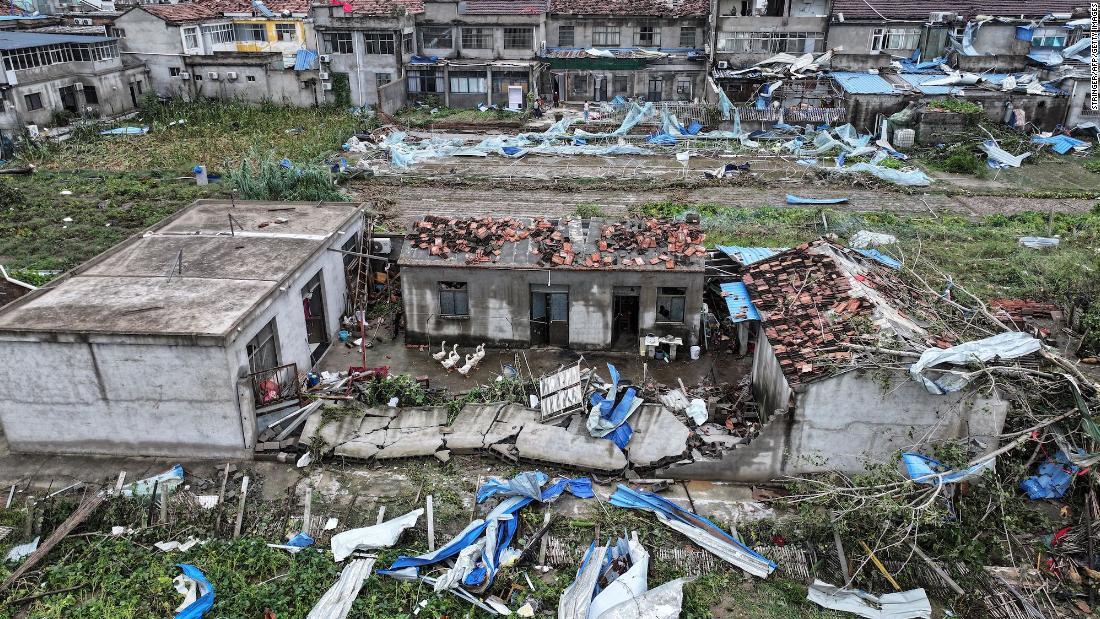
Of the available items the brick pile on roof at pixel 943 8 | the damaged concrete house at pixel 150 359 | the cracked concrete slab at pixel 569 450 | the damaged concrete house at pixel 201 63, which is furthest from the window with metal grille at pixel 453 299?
the brick pile on roof at pixel 943 8

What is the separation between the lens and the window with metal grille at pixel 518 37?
45062 mm

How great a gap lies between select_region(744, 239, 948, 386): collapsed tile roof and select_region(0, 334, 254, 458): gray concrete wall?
1062 centimetres

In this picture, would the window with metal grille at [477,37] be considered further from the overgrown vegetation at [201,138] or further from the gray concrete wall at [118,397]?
the gray concrete wall at [118,397]

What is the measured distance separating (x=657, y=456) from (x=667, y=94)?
35.1m

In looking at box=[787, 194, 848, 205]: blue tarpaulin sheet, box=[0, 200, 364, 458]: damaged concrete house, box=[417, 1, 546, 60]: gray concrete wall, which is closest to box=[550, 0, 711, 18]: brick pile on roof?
box=[417, 1, 546, 60]: gray concrete wall

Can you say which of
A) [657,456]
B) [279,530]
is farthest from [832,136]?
[279,530]

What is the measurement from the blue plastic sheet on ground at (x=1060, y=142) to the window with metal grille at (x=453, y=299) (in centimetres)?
3209

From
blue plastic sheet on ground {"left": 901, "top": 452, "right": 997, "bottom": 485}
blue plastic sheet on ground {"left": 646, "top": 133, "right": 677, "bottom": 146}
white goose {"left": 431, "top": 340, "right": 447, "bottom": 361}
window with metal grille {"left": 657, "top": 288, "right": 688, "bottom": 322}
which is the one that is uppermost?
blue plastic sheet on ground {"left": 646, "top": 133, "right": 677, "bottom": 146}

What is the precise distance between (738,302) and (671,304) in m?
1.63

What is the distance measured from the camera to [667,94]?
1781 inches

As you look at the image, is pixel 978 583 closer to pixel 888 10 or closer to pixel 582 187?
pixel 582 187

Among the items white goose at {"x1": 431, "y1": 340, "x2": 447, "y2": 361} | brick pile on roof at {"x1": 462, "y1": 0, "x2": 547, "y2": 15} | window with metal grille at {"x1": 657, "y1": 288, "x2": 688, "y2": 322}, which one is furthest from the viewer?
brick pile on roof at {"x1": 462, "y1": 0, "x2": 547, "y2": 15}

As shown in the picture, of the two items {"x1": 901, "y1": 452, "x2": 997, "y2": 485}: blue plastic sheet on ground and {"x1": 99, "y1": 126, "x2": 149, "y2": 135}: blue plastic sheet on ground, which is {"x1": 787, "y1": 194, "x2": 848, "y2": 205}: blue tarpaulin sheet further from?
{"x1": 99, "y1": 126, "x2": 149, "y2": 135}: blue plastic sheet on ground

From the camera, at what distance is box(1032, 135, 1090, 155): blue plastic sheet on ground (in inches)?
1430
